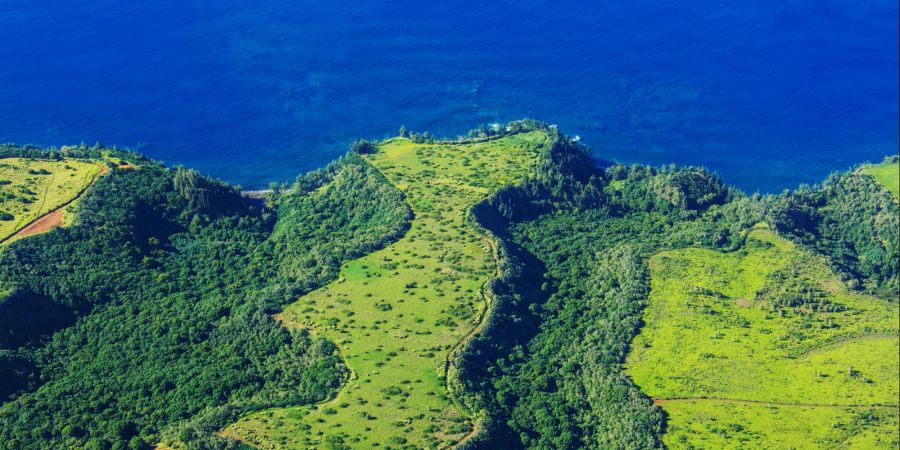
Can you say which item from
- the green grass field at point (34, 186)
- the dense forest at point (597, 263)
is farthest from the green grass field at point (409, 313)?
the green grass field at point (34, 186)

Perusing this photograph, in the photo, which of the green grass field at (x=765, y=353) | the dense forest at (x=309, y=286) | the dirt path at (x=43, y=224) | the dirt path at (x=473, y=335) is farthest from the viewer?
the dirt path at (x=43, y=224)

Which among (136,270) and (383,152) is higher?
(383,152)

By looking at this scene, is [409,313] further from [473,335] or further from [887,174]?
[887,174]

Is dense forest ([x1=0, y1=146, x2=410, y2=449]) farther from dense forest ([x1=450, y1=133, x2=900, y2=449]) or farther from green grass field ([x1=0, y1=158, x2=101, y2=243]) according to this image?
dense forest ([x1=450, y1=133, x2=900, y2=449])

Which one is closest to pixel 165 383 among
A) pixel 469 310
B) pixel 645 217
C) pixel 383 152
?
pixel 469 310

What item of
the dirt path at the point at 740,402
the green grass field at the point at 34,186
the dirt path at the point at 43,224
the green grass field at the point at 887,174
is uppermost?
the green grass field at the point at 887,174

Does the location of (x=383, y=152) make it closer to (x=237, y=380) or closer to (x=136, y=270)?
(x=136, y=270)

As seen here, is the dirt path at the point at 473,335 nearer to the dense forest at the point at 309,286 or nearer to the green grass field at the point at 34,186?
the dense forest at the point at 309,286
